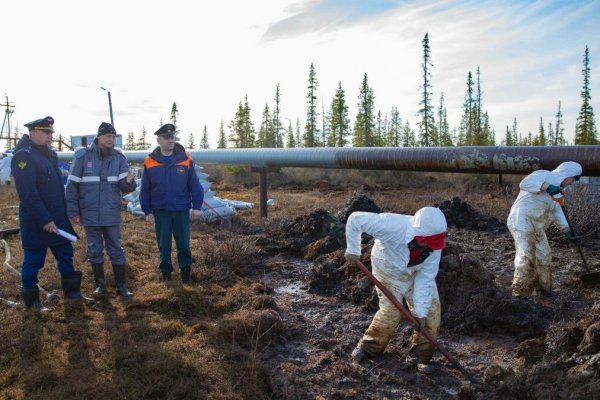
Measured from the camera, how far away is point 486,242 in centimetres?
883

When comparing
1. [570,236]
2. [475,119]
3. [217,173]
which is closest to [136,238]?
[570,236]

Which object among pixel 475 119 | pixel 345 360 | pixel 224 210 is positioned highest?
pixel 475 119

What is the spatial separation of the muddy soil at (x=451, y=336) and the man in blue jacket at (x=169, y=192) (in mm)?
1441

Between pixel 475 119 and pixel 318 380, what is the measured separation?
47.6 m

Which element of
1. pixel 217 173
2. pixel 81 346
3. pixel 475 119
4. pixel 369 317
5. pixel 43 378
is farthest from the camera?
pixel 475 119

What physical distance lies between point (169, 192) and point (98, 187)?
0.75 meters

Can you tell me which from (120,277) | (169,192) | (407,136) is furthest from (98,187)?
(407,136)

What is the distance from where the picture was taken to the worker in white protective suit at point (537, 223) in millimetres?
5684

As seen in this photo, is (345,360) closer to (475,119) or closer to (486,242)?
(486,242)

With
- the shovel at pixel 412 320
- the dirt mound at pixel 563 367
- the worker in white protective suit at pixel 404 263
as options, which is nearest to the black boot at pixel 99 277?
the worker in white protective suit at pixel 404 263

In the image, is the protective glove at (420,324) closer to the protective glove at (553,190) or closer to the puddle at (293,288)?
the puddle at (293,288)

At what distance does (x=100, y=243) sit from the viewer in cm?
539

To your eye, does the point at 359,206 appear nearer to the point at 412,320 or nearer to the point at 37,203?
the point at 412,320

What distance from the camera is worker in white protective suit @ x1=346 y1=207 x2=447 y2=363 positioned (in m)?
3.81
